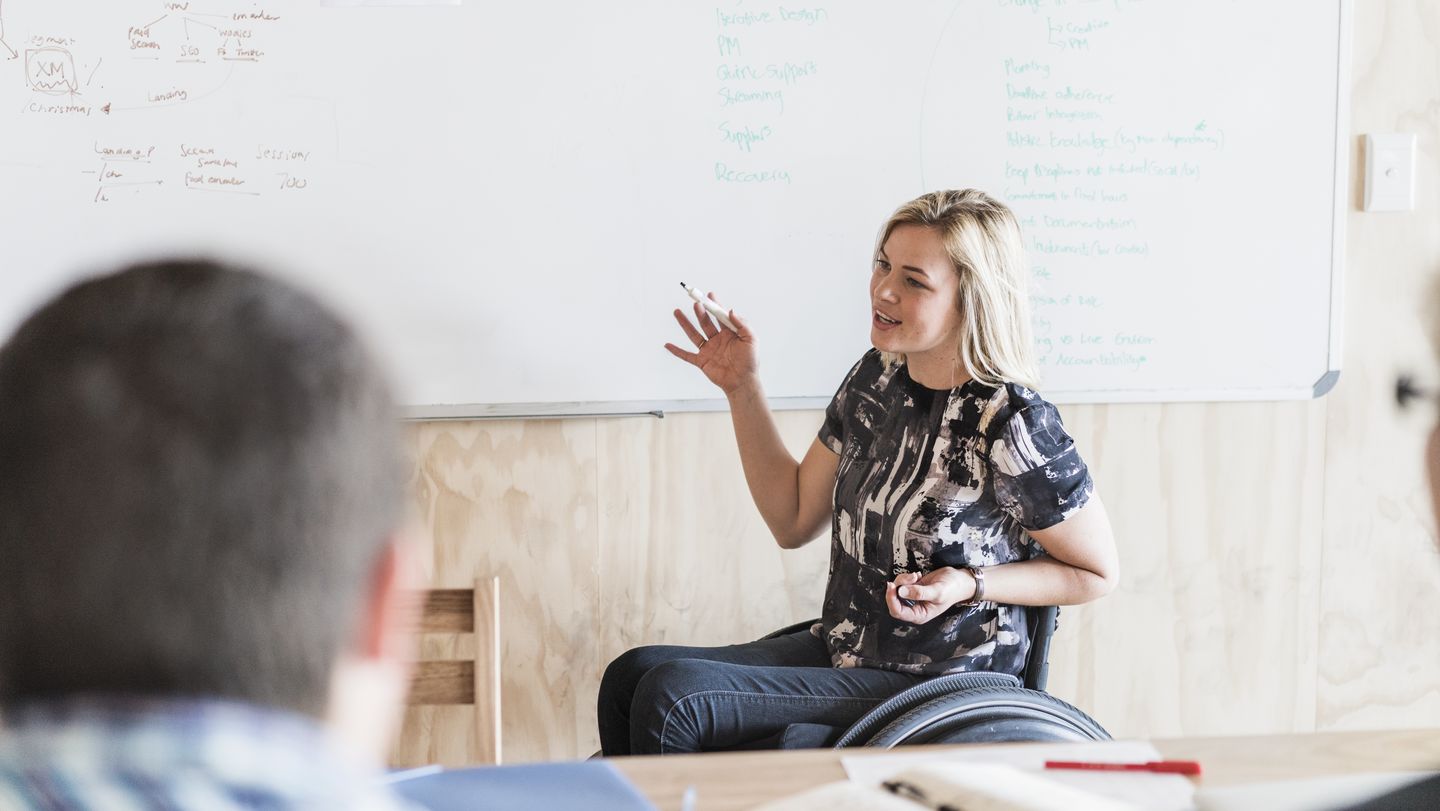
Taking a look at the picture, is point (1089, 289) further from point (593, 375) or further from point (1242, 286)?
point (593, 375)

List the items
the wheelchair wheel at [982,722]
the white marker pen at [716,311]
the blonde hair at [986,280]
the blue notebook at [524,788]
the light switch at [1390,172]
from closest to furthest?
the blue notebook at [524,788] → the wheelchair wheel at [982,722] → the blonde hair at [986,280] → the white marker pen at [716,311] → the light switch at [1390,172]

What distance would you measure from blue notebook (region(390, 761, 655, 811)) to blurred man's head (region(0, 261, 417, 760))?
0.55 meters

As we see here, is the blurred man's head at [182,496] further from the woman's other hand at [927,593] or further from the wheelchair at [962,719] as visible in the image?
the woman's other hand at [927,593]

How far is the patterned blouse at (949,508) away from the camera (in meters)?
1.63

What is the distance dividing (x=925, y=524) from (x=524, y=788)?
2.86 ft

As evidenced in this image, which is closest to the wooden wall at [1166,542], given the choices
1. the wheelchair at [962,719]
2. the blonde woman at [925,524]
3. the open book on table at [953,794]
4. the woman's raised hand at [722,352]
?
the woman's raised hand at [722,352]

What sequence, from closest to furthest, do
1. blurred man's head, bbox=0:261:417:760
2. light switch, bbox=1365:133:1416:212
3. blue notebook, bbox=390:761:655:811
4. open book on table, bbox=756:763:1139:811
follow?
1. blurred man's head, bbox=0:261:417:760
2. open book on table, bbox=756:763:1139:811
3. blue notebook, bbox=390:761:655:811
4. light switch, bbox=1365:133:1416:212

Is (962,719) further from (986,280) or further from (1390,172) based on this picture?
(1390,172)

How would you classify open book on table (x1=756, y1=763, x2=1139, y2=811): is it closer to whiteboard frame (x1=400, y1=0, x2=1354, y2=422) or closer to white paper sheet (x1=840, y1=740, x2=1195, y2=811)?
white paper sheet (x1=840, y1=740, x2=1195, y2=811)

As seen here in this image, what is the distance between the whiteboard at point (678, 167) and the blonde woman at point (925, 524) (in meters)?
0.36

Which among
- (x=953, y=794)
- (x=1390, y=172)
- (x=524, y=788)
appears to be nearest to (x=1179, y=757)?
(x=953, y=794)

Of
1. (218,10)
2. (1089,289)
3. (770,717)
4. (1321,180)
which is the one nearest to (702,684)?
(770,717)

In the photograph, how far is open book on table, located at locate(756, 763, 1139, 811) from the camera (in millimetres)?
828

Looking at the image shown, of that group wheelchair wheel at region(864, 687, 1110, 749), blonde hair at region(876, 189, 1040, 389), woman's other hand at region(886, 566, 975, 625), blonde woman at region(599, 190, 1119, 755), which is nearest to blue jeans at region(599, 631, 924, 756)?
blonde woman at region(599, 190, 1119, 755)
